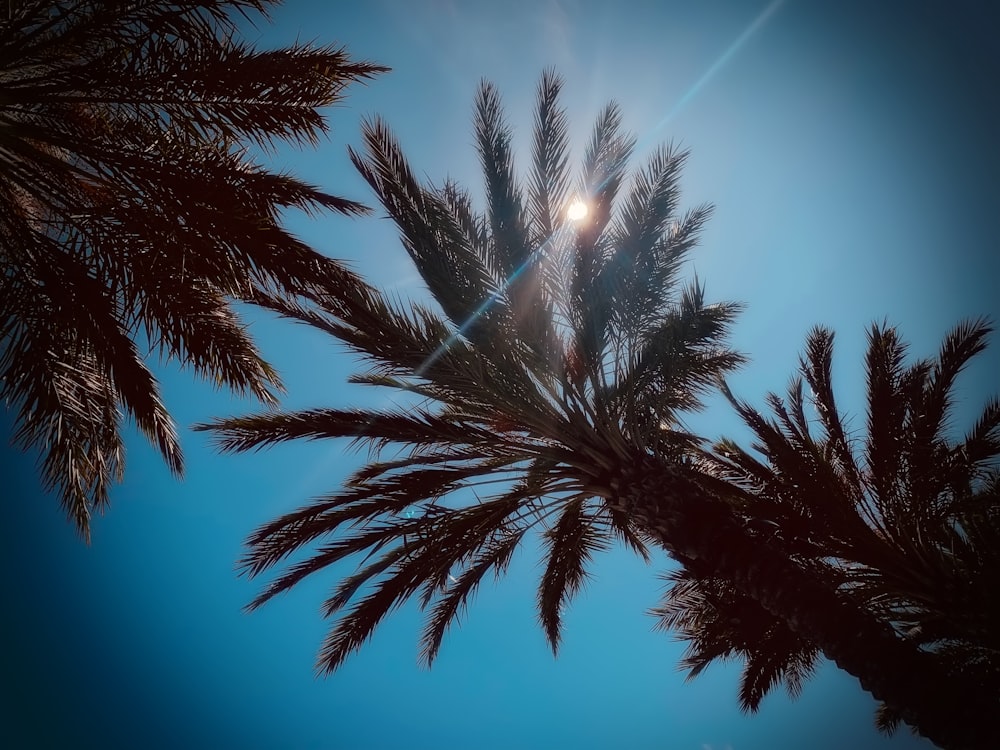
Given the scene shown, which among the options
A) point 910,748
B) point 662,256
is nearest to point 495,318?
point 662,256

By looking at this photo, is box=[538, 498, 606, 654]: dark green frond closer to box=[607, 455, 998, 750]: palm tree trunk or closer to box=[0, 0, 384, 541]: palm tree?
box=[607, 455, 998, 750]: palm tree trunk

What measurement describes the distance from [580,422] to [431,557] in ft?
7.23

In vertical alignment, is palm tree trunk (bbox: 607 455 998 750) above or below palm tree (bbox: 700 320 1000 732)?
below

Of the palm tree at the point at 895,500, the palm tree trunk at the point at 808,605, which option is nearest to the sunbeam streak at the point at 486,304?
the palm tree trunk at the point at 808,605

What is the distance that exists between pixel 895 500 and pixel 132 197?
8.77m

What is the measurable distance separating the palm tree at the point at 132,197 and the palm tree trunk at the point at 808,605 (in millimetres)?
3722

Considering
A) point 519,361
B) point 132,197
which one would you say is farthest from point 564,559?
point 132,197

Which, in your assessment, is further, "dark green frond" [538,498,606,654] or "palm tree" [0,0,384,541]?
"dark green frond" [538,498,606,654]

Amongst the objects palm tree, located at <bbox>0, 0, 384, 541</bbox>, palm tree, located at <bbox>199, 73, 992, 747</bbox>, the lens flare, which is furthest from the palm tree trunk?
palm tree, located at <bbox>0, 0, 384, 541</bbox>

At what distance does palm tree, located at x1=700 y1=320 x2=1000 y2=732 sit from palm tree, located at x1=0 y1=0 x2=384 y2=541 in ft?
19.0

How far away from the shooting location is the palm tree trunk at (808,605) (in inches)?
131

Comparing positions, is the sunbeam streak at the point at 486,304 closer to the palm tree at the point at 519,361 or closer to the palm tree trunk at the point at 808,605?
the palm tree at the point at 519,361

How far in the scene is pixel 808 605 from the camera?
154 inches

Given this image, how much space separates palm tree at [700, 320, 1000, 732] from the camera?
5.37 m
